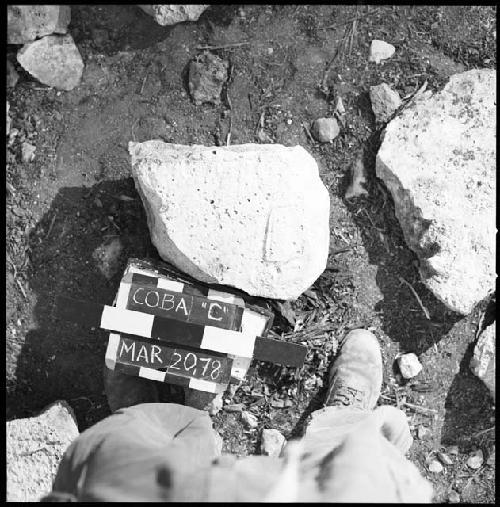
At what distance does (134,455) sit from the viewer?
1.93 meters

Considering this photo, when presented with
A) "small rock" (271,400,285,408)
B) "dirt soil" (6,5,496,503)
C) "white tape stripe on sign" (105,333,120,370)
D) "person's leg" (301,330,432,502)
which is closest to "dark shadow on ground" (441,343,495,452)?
"dirt soil" (6,5,496,503)

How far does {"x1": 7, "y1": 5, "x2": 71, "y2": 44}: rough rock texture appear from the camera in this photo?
278 cm

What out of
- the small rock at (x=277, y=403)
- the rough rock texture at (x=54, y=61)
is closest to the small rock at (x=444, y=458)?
the small rock at (x=277, y=403)

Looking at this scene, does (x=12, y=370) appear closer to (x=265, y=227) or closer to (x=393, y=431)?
(x=265, y=227)

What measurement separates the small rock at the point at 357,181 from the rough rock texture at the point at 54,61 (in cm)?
135

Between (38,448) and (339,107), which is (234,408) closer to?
(38,448)

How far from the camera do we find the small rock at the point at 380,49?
2.87m

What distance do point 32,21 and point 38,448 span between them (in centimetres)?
191

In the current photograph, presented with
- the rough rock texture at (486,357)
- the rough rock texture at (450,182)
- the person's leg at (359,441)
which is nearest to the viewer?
the person's leg at (359,441)

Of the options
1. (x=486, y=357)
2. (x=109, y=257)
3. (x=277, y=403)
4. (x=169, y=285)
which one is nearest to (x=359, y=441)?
(x=277, y=403)

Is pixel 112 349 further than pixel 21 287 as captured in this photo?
Result: No

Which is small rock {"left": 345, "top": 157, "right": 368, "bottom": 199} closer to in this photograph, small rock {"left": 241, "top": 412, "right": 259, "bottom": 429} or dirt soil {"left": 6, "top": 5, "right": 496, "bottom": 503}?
dirt soil {"left": 6, "top": 5, "right": 496, "bottom": 503}

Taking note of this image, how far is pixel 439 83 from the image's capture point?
2881 millimetres

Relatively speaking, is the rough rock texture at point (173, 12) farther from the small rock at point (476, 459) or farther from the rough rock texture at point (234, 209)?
the small rock at point (476, 459)
